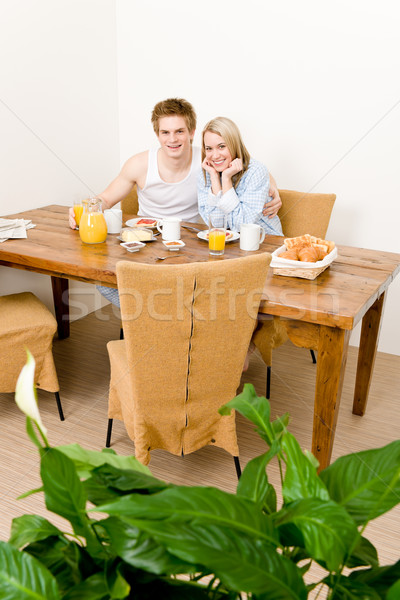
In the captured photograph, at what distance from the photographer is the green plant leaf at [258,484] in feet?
1.95

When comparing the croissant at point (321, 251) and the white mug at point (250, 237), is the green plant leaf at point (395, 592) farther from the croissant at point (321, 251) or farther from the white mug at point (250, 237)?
the white mug at point (250, 237)

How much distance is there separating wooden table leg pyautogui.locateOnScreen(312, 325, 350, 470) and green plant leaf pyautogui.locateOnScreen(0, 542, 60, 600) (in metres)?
1.21

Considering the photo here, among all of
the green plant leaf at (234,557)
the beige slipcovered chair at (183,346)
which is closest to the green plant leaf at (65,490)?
the green plant leaf at (234,557)

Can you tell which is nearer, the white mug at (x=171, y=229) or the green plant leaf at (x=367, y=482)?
the green plant leaf at (x=367, y=482)

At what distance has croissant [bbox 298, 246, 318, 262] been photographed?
178 cm

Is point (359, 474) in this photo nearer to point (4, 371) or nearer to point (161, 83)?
point (4, 371)

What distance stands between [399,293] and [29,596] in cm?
269

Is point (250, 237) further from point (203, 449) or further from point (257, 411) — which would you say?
point (257, 411)

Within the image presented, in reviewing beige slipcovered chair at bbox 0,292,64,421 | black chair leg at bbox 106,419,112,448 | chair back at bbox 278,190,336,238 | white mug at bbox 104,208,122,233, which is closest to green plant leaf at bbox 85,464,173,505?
black chair leg at bbox 106,419,112,448

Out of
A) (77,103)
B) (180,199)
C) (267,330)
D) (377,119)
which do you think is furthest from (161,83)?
(267,330)

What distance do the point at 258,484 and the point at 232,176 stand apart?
1.94 m

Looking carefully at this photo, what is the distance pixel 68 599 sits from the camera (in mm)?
481

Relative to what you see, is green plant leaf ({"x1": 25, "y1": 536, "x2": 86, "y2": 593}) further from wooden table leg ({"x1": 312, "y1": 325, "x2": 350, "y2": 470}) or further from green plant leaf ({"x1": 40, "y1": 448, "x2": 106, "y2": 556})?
wooden table leg ({"x1": 312, "y1": 325, "x2": 350, "y2": 470})

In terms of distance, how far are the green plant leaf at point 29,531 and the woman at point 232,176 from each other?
1.84 meters
